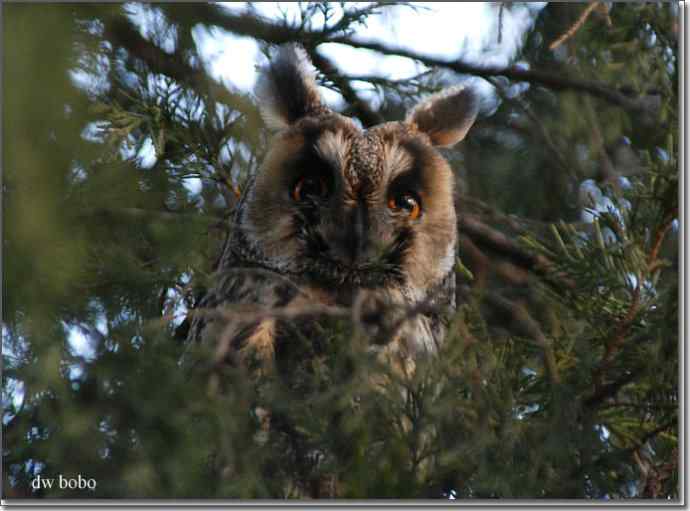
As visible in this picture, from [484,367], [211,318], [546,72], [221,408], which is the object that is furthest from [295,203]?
[546,72]

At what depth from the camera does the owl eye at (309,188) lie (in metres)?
2.20

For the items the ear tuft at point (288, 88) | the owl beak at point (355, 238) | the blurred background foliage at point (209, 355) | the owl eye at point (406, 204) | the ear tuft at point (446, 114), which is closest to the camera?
the blurred background foliage at point (209, 355)

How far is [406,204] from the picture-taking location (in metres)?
2.26

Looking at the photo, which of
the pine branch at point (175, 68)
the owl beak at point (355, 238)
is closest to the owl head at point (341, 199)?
the owl beak at point (355, 238)

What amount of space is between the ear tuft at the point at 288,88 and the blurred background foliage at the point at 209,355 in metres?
0.16

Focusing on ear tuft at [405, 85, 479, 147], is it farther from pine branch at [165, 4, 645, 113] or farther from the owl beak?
the owl beak

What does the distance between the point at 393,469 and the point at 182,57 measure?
53.0 inches

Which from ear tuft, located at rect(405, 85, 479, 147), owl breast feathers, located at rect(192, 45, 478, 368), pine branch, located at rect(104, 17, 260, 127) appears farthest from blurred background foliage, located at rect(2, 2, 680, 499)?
ear tuft, located at rect(405, 85, 479, 147)

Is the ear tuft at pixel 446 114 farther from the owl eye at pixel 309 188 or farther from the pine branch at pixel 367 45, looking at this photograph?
the owl eye at pixel 309 188

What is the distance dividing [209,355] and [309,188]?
2.33ft

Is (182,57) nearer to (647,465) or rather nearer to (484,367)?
(484,367)

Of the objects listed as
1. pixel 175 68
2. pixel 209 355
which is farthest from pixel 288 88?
pixel 209 355

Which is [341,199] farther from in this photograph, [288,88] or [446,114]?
[446,114]

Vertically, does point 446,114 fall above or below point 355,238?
above
